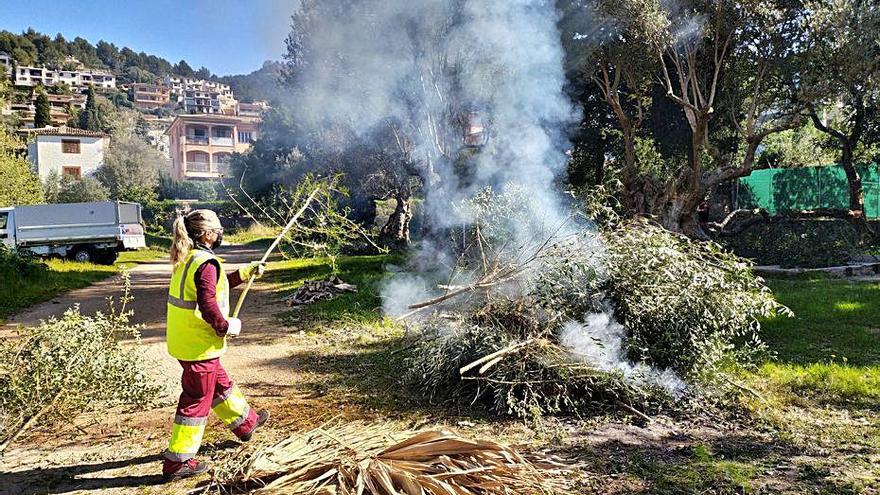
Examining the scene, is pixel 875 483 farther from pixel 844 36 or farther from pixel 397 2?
pixel 397 2

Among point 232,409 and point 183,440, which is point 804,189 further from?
point 183,440

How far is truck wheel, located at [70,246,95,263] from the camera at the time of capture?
755 inches

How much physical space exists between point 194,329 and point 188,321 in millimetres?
70

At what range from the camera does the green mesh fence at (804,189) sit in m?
17.5

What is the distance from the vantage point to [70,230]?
19.1m

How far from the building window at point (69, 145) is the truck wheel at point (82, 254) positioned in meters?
30.5

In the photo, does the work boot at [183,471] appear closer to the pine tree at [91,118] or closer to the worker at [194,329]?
the worker at [194,329]

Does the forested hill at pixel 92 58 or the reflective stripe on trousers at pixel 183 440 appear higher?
the forested hill at pixel 92 58

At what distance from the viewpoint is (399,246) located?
20094 millimetres

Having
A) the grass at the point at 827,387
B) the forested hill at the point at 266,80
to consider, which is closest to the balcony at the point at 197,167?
the forested hill at the point at 266,80

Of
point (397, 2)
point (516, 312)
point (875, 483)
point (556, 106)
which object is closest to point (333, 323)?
point (516, 312)

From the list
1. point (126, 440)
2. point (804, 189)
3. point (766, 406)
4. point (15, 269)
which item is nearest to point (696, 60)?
point (804, 189)

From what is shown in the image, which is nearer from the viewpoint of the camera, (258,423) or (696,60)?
(258,423)

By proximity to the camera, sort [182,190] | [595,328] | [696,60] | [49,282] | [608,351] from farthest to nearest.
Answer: [182,190] < [696,60] < [49,282] < [595,328] < [608,351]
